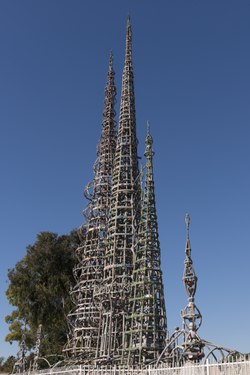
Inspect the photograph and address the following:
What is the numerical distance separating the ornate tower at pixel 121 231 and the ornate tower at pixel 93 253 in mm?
2280

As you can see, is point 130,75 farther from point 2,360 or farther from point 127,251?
point 2,360

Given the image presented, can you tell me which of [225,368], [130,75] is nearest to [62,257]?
[130,75]

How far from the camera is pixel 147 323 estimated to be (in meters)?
29.8

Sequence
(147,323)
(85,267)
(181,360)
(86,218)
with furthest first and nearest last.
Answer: (86,218) < (85,267) < (147,323) < (181,360)

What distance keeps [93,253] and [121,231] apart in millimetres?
5444

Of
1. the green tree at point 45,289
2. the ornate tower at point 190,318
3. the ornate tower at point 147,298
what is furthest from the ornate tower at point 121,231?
the ornate tower at point 190,318

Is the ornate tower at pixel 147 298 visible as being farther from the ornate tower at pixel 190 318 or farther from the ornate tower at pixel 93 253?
the ornate tower at pixel 190 318

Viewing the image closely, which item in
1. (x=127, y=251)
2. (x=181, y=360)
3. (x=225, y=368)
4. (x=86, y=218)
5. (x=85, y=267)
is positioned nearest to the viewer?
(x=225, y=368)

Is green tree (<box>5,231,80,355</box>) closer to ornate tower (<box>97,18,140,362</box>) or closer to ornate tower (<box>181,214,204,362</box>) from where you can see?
ornate tower (<box>97,18,140,362</box>)

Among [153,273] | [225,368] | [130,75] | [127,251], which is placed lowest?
[225,368]

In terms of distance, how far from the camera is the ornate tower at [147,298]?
2919 centimetres

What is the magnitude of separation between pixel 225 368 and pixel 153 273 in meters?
17.7

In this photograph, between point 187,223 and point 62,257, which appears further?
point 62,257

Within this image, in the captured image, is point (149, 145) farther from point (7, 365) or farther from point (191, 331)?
point (7, 365)
